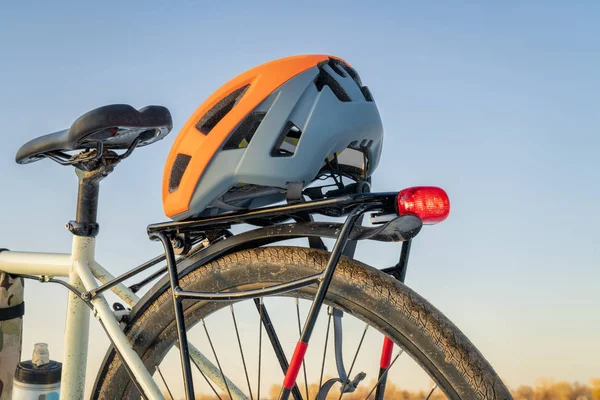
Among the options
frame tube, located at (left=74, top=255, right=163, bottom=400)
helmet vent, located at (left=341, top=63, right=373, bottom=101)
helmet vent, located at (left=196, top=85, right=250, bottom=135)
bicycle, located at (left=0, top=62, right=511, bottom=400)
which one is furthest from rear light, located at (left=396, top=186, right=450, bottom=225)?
frame tube, located at (left=74, top=255, right=163, bottom=400)

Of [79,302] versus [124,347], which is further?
[79,302]

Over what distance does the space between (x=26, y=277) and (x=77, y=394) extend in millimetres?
424

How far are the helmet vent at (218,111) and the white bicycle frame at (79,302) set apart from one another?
516 mm

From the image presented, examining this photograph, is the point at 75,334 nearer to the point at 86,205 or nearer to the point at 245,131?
the point at 86,205

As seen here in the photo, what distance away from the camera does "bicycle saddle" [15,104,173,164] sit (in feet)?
4.86

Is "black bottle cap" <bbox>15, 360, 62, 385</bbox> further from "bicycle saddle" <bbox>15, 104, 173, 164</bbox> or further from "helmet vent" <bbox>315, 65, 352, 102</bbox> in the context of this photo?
"helmet vent" <bbox>315, 65, 352, 102</bbox>

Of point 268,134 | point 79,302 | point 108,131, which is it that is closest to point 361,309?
point 268,134

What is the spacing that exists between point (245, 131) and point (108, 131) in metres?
0.44

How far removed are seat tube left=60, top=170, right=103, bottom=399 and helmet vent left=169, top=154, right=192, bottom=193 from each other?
44 cm

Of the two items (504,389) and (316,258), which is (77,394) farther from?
(504,389)

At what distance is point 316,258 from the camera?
1212mm

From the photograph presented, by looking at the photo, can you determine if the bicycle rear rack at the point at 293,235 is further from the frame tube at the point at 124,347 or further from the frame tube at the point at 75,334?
the frame tube at the point at 75,334

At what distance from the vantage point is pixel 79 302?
5.71 feet

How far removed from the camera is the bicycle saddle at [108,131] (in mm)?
1480
